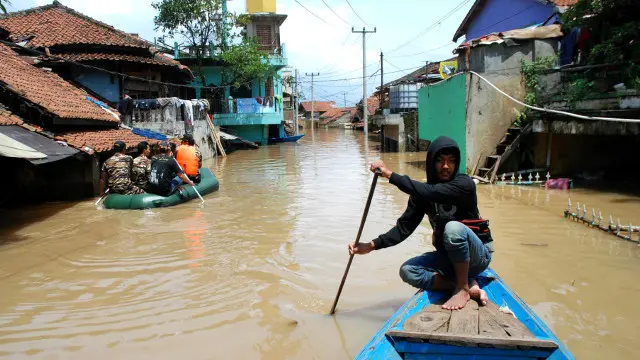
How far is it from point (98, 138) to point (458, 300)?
34.7 feet

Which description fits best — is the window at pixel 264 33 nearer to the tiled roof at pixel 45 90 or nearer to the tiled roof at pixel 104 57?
the tiled roof at pixel 104 57

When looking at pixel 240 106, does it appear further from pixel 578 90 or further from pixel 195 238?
pixel 195 238

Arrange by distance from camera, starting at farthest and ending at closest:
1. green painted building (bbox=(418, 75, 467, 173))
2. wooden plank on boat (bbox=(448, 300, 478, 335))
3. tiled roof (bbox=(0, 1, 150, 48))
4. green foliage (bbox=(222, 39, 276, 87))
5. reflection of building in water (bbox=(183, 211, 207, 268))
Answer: green foliage (bbox=(222, 39, 276, 87)) < tiled roof (bbox=(0, 1, 150, 48)) < green painted building (bbox=(418, 75, 467, 173)) < reflection of building in water (bbox=(183, 211, 207, 268)) < wooden plank on boat (bbox=(448, 300, 478, 335))

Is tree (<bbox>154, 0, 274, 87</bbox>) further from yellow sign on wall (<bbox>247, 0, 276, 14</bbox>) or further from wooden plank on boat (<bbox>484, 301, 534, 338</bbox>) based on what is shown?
wooden plank on boat (<bbox>484, 301, 534, 338</bbox>)

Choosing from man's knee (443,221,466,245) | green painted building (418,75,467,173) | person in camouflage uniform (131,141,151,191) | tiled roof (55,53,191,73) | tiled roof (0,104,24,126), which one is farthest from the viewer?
tiled roof (55,53,191,73)

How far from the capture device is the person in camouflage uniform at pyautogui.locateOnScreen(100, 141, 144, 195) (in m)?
9.98

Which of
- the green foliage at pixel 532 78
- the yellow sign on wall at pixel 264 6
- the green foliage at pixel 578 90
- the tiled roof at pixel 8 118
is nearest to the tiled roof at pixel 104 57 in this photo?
the tiled roof at pixel 8 118

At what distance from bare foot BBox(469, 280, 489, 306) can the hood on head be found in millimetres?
821

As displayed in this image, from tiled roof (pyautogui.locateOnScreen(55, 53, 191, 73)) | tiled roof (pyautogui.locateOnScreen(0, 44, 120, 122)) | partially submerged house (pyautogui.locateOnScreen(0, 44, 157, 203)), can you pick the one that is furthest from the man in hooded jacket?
tiled roof (pyautogui.locateOnScreen(55, 53, 191, 73))

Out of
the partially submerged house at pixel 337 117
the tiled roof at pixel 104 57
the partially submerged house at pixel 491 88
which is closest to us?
the partially submerged house at pixel 491 88

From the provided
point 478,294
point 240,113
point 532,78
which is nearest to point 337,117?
point 240,113

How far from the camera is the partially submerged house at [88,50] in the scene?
17.8 meters

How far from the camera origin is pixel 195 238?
778 centimetres

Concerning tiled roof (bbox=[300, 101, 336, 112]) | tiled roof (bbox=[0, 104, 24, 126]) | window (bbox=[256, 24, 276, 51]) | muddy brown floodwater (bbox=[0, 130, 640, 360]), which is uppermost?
window (bbox=[256, 24, 276, 51])
